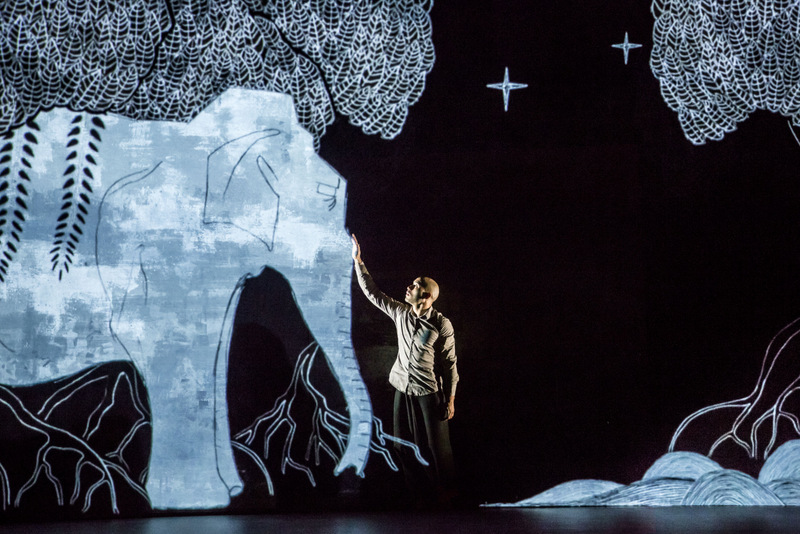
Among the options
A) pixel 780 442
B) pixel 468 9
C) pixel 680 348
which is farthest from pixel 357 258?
pixel 780 442

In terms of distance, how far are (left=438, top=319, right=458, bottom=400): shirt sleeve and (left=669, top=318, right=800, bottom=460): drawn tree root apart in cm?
145

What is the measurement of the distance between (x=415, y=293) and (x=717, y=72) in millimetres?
2475

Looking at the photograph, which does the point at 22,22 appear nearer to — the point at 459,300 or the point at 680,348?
the point at 459,300

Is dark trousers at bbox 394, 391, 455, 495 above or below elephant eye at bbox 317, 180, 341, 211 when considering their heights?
below

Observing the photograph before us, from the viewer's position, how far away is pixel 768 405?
485cm

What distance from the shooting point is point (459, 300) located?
487cm

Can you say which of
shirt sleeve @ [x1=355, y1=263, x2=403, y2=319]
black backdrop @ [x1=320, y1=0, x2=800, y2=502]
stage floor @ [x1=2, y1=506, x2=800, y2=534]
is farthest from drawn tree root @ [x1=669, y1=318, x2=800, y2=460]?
shirt sleeve @ [x1=355, y1=263, x2=403, y2=319]

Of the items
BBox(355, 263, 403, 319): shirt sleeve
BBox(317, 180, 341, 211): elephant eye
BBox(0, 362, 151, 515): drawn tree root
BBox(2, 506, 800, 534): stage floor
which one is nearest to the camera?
BBox(2, 506, 800, 534): stage floor

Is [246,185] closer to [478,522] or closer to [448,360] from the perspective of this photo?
[448,360]

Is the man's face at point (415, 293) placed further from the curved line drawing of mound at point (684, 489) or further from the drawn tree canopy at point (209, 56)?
the curved line drawing of mound at point (684, 489)

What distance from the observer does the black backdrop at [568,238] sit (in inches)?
189

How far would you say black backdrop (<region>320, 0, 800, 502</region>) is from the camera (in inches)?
189

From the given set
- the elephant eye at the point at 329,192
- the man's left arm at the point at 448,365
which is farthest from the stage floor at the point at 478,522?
the elephant eye at the point at 329,192

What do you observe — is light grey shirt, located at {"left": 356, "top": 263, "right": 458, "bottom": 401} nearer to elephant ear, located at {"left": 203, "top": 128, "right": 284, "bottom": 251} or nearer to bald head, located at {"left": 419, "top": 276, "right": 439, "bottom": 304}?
bald head, located at {"left": 419, "top": 276, "right": 439, "bottom": 304}
